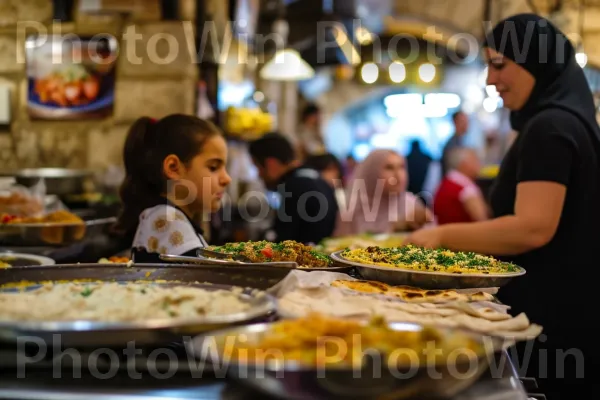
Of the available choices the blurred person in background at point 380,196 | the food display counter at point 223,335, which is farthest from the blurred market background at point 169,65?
the food display counter at point 223,335

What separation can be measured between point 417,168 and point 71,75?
5.52 meters

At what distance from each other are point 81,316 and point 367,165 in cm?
491

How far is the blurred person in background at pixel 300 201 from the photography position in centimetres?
605

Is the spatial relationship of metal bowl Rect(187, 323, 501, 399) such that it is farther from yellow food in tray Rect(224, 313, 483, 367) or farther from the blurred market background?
the blurred market background

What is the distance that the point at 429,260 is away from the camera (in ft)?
7.73

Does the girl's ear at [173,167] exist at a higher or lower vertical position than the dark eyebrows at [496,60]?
lower

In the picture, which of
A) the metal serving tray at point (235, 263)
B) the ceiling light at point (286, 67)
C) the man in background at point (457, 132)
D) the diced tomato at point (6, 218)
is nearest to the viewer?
the metal serving tray at point (235, 263)

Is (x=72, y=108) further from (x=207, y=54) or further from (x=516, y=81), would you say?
(x=516, y=81)

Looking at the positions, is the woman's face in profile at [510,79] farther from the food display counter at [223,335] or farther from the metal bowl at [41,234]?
the metal bowl at [41,234]

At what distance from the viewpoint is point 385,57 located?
2330 cm

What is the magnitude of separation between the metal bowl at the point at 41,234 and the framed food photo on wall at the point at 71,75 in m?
3.00

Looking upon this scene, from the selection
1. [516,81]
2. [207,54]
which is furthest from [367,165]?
[516,81]

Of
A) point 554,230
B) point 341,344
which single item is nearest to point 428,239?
point 554,230

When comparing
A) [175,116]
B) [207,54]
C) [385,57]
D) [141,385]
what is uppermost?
[385,57]
